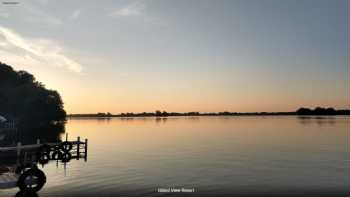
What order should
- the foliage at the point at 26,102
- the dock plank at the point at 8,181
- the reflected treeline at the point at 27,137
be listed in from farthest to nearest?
1. the foliage at the point at 26,102
2. the reflected treeline at the point at 27,137
3. the dock plank at the point at 8,181

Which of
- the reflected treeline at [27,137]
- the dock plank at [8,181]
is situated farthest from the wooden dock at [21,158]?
the reflected treeline at [27,137]

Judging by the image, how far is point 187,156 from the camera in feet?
152

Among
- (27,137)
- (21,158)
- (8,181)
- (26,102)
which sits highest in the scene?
(26,102)

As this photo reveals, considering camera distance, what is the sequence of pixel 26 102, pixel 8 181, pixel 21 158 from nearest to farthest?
pixel 8 181 → pixel 21 158 → pixel 26 102

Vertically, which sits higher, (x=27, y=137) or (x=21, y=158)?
(x=21, y=158)

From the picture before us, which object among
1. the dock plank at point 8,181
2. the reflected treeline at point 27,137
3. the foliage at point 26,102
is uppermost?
the foliage at point 26,102

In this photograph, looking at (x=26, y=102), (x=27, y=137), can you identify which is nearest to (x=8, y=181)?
(x=27, y=137)

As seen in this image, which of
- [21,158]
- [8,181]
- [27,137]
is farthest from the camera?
[27,137]

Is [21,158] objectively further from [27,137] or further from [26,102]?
[26,102]

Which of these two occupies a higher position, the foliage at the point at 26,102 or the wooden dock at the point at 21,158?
the foliage at the point at 26,102

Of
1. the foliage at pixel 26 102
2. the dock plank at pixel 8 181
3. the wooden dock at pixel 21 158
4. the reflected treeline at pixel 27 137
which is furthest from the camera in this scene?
the foliage at pixel 26 102

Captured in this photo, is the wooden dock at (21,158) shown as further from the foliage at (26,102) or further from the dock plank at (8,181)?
the foliage at (26,102)

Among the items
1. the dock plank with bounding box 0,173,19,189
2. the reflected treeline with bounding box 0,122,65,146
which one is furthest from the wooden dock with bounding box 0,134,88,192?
the reflected treeline with bounding box 0,122,65,146

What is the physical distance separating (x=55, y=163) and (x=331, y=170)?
35693mm
